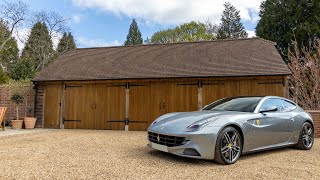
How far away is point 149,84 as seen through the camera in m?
10.4

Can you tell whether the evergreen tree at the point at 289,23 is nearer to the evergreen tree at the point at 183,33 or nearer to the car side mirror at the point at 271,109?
the evergreen tree at the point at 183,33

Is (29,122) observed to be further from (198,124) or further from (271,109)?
(271,109)

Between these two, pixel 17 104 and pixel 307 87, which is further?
pixel 307 87

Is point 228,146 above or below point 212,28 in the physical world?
below

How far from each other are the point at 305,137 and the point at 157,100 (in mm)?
5533

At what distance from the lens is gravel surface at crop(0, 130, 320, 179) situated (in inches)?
146

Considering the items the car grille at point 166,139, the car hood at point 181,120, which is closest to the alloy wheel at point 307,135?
the car hood at point 181,120

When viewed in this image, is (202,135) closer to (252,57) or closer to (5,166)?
(5,166)

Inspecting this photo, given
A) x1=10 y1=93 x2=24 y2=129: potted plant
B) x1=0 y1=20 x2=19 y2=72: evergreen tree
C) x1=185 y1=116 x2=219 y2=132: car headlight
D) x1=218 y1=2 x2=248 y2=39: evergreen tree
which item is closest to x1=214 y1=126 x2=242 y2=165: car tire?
x1=185 y1=116 x2=219 y2=132: car headlight

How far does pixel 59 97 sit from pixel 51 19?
75.7 ft

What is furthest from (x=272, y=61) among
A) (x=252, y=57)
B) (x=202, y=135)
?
(x=202, y=135)

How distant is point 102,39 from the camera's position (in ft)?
101

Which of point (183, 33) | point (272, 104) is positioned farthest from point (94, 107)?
point (183, 33)

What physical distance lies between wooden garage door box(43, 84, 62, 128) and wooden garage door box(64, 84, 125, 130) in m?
0.39
